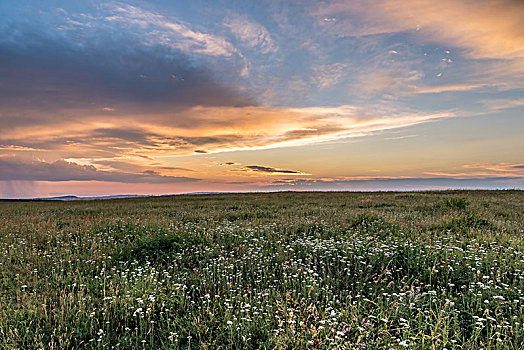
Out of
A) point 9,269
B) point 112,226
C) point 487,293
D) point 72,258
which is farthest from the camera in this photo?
point 112,226

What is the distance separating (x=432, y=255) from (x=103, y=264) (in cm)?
751

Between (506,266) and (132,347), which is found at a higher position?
(506,266)

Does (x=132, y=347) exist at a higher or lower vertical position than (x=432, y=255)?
lower

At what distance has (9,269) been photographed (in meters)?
6.77

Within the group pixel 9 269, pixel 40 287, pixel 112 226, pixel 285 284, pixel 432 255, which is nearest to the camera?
pixel 285 284

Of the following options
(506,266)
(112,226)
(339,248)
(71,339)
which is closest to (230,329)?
(71,339)

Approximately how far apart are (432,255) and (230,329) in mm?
4856

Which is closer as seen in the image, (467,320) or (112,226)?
(467,320)

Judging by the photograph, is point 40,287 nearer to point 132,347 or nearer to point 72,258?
point 72,258

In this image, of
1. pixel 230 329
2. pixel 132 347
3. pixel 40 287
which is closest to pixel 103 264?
pixel 40 287

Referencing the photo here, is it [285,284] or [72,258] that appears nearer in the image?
[285,284]

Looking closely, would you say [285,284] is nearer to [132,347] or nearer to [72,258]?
[132,347]

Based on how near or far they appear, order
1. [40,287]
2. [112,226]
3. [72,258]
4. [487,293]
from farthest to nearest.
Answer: [112,226] → [72,258] → [40,287] → [487,293]

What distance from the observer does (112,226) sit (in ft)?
36.1
